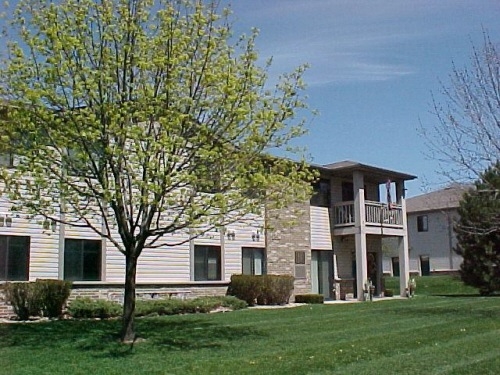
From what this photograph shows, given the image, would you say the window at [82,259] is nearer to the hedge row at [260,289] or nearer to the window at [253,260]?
the hedge row at [260,289]

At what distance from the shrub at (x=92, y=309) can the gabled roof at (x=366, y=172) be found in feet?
42.8

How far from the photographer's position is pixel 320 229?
30.9m

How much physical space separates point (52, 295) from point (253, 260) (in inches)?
388

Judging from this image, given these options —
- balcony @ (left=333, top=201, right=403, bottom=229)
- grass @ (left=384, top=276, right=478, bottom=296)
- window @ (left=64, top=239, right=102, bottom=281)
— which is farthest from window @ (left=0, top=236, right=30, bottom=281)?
grass @ (left=384, top=276, right=478, bottom=296)

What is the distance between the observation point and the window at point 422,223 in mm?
50300

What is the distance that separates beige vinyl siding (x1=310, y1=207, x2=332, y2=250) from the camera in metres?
30.5

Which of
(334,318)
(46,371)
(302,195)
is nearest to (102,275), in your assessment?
(334,318)

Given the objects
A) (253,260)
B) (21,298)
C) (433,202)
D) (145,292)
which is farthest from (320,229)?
(433,202)

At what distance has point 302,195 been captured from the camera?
45.4 feet

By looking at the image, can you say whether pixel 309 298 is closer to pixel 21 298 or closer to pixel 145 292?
pixel 145 292

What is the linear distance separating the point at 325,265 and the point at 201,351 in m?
19.4

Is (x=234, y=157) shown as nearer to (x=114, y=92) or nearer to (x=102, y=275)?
(x=114, y=92)

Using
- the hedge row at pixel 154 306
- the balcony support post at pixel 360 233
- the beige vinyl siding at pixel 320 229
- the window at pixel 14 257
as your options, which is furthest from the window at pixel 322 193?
the window at pixel 14 257

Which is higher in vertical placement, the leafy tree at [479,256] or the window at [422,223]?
the window at [422,223]
